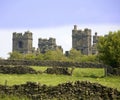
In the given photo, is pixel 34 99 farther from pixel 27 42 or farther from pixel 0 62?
pixel 27 42

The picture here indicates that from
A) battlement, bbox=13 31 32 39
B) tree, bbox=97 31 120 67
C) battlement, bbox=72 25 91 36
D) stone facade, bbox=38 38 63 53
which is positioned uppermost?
battlement, bbox=72 25 91 36

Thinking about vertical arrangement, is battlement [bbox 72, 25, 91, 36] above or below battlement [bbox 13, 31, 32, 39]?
above

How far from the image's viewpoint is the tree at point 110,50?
50250 millimetres

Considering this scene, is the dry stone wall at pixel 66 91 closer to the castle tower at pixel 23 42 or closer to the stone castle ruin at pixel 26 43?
the stone castle ruin at pixel 26 43

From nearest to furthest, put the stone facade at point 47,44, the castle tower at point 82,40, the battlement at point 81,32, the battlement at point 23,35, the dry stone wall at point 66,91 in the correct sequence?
the dry stone wall at point 66,91 < the stone facade at point 47,44 < the castle tower at point 82,40 < the battlement at point 23,35 < the battlement at point 81,32

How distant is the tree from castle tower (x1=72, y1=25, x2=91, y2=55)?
93.0 metres

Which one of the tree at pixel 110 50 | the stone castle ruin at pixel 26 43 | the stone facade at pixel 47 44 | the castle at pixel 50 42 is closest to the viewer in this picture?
the tree at pixel 110 50

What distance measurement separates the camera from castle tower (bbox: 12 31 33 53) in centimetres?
14725

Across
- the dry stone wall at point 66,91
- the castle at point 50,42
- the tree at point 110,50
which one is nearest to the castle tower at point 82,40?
the castle at point 50,42

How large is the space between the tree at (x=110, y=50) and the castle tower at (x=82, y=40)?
9304 cm

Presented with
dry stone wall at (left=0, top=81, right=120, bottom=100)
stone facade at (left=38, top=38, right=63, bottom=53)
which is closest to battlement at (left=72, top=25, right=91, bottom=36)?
stone facade at (left=38, top=38, right=63, bottom=53)

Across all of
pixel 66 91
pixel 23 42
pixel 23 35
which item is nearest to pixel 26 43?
pixel 23 42

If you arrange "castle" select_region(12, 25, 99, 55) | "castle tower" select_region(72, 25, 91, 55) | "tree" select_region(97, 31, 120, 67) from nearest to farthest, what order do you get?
"tree" select_region(97, 31, 120, 67)
"castle" select_region(12, 25, 99, 55)
"castle tower" select_region(72, 25, 91, 55)

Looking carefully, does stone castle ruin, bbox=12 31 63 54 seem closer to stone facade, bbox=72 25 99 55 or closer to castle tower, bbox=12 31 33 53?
castle tower, bbox=12 31 33 53
